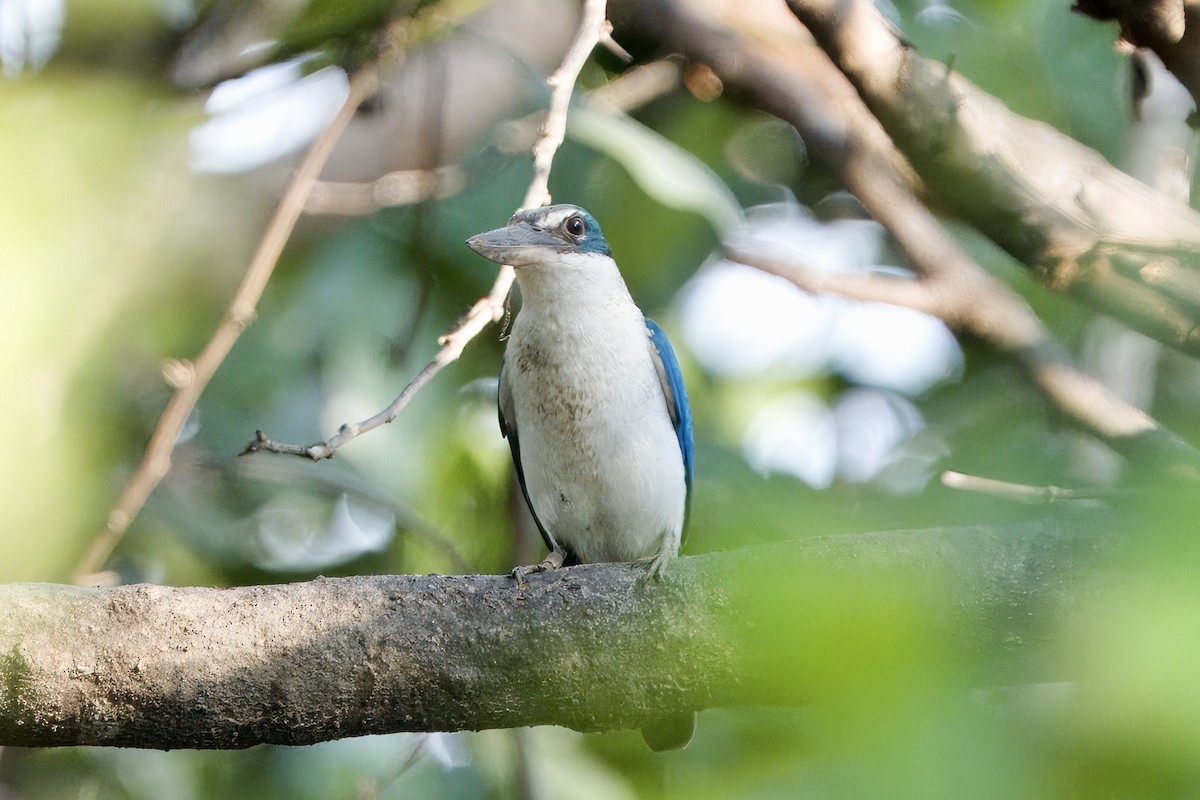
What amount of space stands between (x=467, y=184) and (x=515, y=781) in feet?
7.61

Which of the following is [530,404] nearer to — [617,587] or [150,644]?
[617,587]

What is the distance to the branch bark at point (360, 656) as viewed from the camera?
223 cm

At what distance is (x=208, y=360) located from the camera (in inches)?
106

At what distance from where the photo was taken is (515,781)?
3951 mm

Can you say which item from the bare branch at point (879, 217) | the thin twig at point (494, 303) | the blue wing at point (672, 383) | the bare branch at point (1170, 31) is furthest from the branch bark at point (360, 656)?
the blue wing at point (672, 383)

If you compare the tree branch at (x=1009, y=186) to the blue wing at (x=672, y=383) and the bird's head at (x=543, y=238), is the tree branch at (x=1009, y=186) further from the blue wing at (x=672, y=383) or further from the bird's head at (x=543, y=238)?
the blue wing at (x=672, y=383)

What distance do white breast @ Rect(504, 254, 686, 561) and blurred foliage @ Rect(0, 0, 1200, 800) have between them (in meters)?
0.27

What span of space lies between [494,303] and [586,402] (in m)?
1.18

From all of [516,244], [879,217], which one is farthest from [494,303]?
[879,217]

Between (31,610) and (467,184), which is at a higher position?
(31,610)

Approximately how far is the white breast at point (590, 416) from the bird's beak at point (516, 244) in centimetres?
10

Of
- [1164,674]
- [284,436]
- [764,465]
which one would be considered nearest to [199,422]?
[284,436]

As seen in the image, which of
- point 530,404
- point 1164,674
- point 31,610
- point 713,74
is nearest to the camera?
point 1164,674

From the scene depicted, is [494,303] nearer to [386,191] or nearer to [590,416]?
[590,416]
